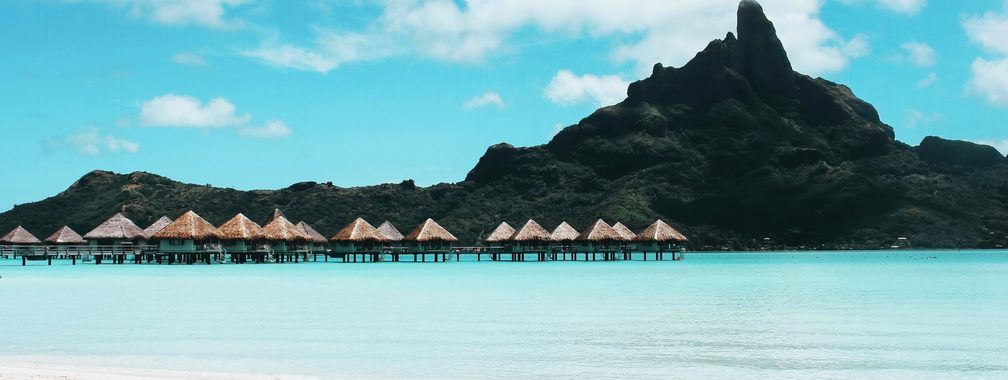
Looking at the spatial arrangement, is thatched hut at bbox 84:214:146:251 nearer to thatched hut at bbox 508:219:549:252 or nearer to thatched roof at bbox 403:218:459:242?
thatched roof at bbox 403:218:459:242

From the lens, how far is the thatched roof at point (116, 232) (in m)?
68.8

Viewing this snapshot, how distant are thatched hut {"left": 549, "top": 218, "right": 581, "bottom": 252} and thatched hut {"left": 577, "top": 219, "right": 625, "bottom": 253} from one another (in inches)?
36.5

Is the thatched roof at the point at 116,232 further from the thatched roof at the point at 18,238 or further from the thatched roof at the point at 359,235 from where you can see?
the thatched roof at the point at 359,235

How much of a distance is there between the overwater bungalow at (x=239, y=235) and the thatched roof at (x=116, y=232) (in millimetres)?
8430

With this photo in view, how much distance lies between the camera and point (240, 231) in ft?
210

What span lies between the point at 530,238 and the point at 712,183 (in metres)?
65.4

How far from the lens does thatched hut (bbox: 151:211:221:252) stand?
60406 millimetres

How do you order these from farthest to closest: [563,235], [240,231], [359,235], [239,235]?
[563,235] → [359,235] → [240,231] → [239,235]

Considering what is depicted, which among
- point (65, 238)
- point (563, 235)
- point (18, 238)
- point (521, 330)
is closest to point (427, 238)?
point (563, 235)

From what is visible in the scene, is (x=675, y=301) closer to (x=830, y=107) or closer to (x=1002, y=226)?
(x=1002, y=226)

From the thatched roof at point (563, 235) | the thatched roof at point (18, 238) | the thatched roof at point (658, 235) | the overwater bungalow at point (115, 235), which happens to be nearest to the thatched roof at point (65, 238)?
the thatched roof at point (18, 238)

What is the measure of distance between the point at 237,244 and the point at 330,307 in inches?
1533

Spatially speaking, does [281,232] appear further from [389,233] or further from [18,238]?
[18,238]

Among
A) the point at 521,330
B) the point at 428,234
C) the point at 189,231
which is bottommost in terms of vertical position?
the point at 521,330
